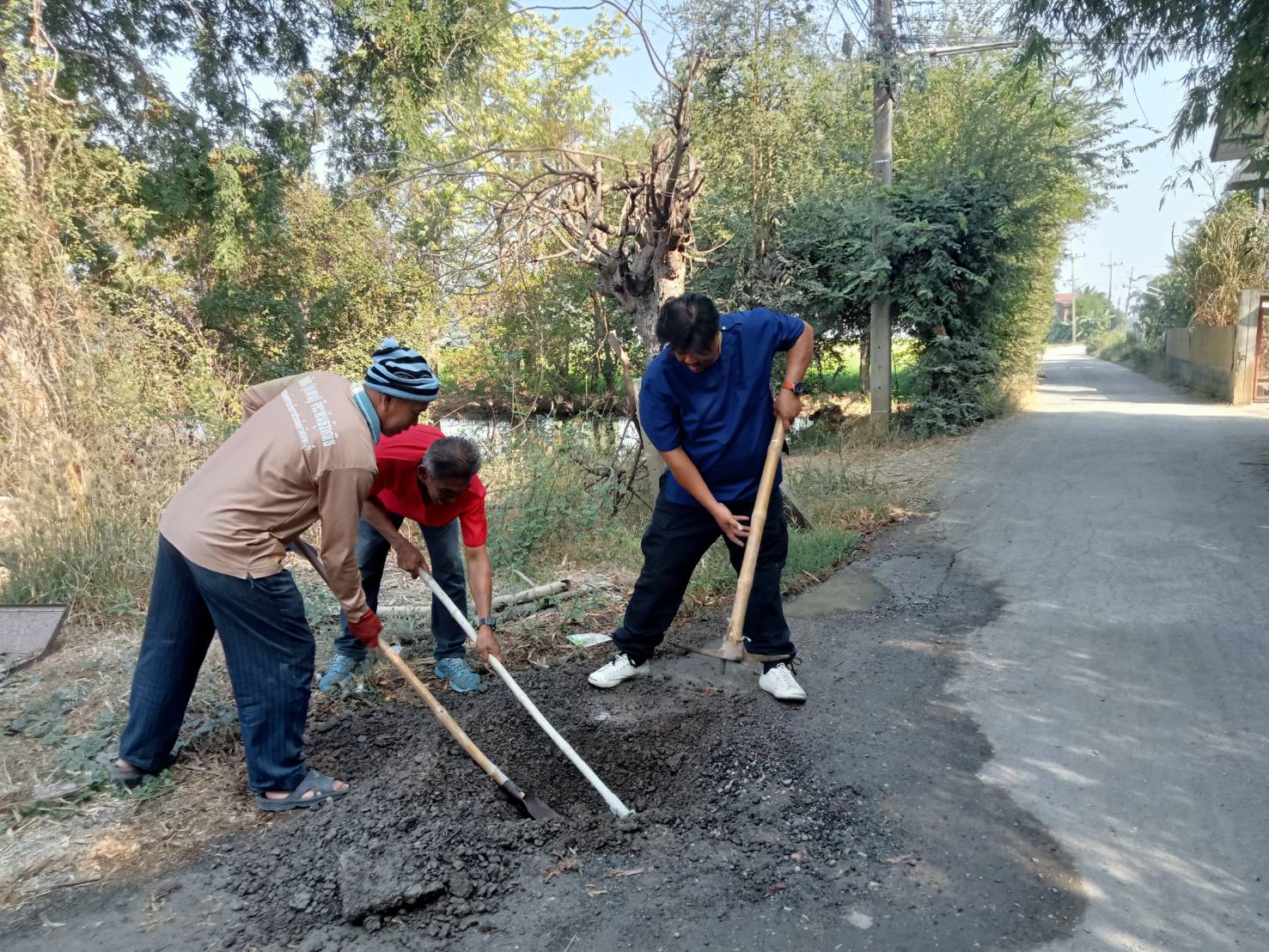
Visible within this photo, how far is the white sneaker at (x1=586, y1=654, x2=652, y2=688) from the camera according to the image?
4152mm

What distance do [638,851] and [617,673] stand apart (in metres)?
1.36

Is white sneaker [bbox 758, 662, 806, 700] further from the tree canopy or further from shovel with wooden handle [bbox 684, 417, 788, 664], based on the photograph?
the tree canopy

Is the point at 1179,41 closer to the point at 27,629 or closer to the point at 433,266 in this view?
the point at 433,266

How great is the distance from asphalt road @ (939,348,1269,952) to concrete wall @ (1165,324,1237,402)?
6556mm

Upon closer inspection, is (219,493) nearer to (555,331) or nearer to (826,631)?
(826,631)

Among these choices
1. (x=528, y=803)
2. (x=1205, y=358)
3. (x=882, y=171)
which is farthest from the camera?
(x=1205, y=358)

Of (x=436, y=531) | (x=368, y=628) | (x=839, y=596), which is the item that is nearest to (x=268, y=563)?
(x=368, y=628)

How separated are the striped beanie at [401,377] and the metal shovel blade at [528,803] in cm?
147

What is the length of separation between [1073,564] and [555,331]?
7615mm

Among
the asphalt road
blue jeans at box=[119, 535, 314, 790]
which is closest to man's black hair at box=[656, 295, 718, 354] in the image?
blue jeans at box=[119, 535, 314, 790]

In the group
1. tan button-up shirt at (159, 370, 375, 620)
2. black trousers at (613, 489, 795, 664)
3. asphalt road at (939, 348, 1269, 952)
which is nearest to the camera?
asphalt road at (939, 348, 1269, 952)

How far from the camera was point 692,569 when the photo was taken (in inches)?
156

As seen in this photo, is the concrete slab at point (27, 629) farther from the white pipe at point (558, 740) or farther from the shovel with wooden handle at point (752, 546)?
the shovel with wooden handle at point (752, 546)

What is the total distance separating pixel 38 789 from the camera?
3.16 meters
